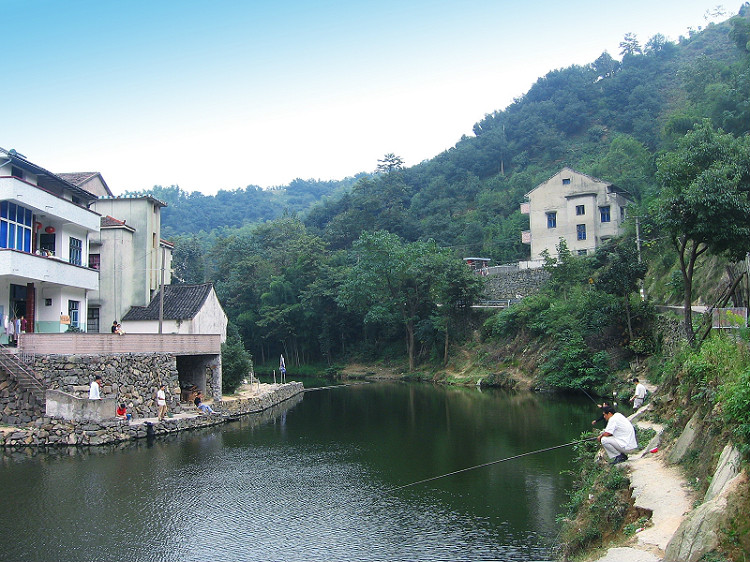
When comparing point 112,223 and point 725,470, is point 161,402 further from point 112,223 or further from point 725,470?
point 725,470

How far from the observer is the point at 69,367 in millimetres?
22719

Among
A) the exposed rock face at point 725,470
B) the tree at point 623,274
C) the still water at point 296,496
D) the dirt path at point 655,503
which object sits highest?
the tree at point 623,274

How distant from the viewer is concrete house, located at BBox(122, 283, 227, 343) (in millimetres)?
30594

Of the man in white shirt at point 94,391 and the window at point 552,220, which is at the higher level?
the window at point 552,220

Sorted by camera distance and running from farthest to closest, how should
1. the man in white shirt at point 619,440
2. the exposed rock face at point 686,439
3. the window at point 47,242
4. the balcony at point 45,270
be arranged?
1. the window at point 47,242
2. the balcony at point 45,270
3. the man in white shirt at point 619,440
4. the exposed rock face at point 686,439

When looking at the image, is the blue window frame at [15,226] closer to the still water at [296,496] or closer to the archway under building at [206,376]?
the archway under building at [206,376]

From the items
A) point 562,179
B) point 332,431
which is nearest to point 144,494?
point 332,431

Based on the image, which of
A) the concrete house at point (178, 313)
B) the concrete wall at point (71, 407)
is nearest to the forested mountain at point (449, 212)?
the concrete house at point (178, 313)

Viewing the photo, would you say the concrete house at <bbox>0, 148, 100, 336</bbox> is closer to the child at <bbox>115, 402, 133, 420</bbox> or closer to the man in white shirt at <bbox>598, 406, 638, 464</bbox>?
the child at <bbox>115, 402, 133, 420</bbox>

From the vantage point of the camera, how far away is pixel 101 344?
2345cm

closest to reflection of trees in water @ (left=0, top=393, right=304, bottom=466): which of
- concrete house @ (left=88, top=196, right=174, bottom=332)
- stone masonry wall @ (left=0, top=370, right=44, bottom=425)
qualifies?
stone masonry wall @ (left=0, top=370, right=44, bottom=425)

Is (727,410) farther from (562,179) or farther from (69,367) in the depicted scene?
(562,179)

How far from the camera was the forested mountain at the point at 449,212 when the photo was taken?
50312 mm

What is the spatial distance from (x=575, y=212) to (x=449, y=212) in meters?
22.1
